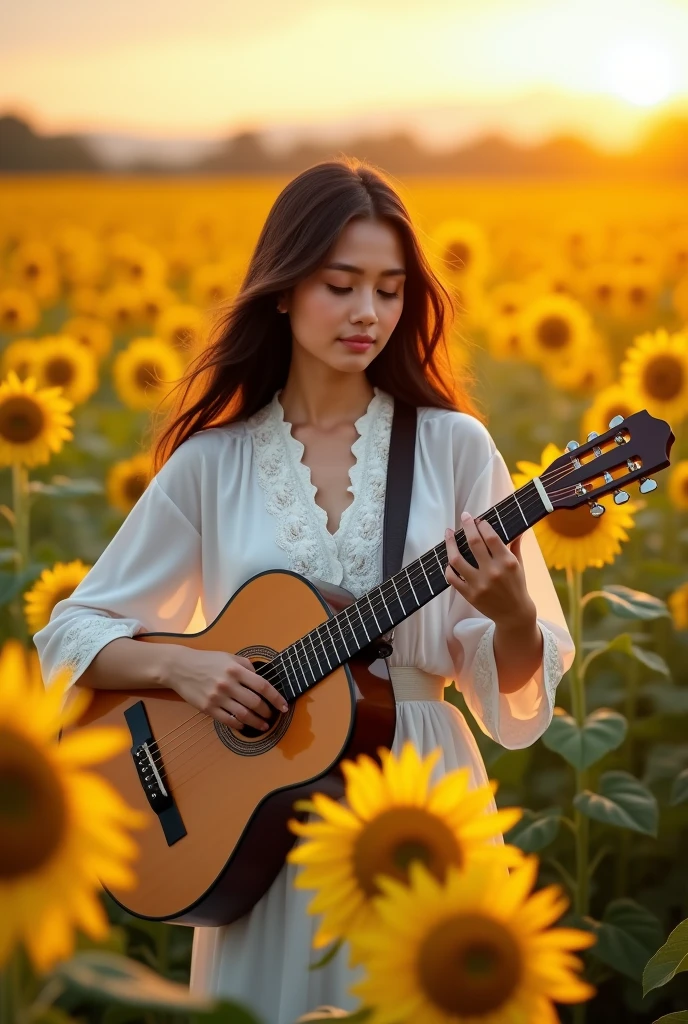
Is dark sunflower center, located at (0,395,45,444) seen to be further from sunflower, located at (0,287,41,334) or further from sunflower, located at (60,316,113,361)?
sunflower, located at (0,287,41,334)

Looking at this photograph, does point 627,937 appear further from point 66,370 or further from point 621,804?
point 66,370

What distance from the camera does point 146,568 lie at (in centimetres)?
292

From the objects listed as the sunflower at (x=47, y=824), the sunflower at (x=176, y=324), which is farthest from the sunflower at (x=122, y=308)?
the sunflower at (x=47, y=824)

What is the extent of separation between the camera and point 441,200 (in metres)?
15.0

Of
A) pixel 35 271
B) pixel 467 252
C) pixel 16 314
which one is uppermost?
pixel 35 271

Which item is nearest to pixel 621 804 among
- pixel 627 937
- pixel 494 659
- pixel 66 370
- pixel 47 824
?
pixel 627 937

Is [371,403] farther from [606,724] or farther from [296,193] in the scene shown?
[606,724]

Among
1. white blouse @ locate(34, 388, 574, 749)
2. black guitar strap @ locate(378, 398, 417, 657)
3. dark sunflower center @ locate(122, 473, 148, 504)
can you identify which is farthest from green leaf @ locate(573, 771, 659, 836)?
dark sunflower center @ locate(122, 473, 148, 504)

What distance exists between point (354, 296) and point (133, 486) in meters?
2.38

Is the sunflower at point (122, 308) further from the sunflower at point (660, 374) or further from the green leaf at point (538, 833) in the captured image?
the green leaf at point (538, 833)

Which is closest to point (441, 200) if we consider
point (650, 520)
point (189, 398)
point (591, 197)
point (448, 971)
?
point (591, 197)

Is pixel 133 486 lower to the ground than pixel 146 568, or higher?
higher

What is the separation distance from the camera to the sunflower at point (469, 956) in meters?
1.12

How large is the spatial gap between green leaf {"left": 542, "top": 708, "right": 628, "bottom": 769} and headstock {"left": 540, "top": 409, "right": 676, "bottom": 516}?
1296 millimetres
